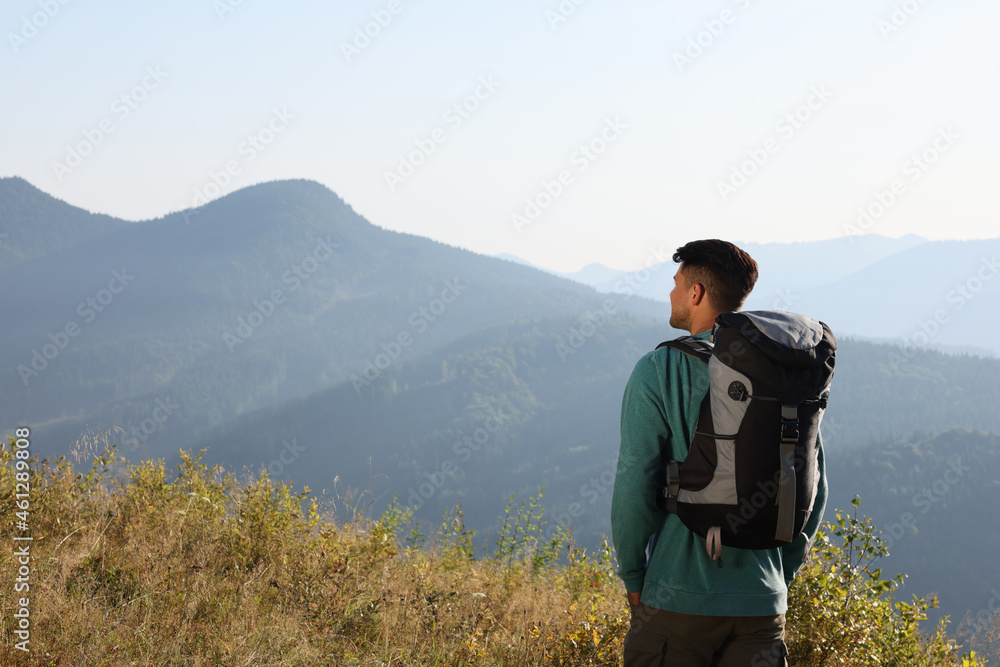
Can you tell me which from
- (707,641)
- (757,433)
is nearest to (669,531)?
(707,641)

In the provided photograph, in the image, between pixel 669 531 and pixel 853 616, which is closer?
pixel 669 531

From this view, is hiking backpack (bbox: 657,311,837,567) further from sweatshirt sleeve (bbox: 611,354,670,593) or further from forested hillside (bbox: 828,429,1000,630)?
forested hillside (bbox: 828,429,1000,630)

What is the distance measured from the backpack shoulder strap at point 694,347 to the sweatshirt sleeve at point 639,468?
80 millimetres

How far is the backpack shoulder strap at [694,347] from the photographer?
1691 mm

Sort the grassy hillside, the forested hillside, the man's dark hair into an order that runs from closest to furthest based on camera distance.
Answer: the man's dark hair → the grassy hillside → the forested hillside

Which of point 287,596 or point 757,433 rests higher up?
point 757,433

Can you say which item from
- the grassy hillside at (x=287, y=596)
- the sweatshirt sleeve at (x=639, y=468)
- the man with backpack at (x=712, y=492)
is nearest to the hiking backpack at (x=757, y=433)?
the man with backpack at (x=712, y=492)

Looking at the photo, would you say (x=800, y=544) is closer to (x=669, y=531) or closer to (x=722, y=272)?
(x=669, y=531)

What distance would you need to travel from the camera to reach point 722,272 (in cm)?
182

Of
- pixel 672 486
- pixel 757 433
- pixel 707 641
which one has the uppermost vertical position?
pixel 757 433

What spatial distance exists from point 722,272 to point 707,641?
1.02 meters

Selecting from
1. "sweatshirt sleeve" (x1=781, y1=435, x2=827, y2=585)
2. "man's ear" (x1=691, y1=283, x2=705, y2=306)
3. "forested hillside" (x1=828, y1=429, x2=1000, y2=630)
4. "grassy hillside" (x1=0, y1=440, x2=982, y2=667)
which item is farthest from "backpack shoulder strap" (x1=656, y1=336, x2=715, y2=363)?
"forested hillside" (x1=828, y1=429, x2=1000, y2=630)

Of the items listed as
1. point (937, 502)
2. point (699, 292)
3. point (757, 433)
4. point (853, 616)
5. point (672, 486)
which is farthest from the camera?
point (937, 502)

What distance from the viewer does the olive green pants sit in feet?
5.45
